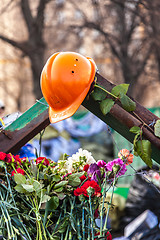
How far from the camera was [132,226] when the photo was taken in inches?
155

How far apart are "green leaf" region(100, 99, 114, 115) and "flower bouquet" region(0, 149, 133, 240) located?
183 mm

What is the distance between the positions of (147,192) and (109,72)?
7239 mm

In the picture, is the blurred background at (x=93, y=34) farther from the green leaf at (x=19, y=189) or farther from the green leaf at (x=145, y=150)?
the green leaf at (x=19, y=189)

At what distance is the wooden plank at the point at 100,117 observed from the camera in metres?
1.50

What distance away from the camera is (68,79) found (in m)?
1.46

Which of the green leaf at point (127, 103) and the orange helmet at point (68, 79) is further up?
the orange helmet at point (68, 79)

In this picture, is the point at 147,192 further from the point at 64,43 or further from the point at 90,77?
the point at 64,43

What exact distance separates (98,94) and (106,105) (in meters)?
0.06

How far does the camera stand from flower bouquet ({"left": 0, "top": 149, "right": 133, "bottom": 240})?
50.8 inches

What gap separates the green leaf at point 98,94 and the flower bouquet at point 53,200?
25 cm

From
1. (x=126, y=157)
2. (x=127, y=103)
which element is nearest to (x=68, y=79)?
(x=127, y=103)

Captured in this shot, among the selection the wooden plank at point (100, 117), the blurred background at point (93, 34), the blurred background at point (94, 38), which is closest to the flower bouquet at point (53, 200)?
the wooden plank at point (100, 117)

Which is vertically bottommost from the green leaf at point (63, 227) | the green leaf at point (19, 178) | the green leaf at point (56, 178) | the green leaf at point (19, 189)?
the green leaf at point (63, 227)

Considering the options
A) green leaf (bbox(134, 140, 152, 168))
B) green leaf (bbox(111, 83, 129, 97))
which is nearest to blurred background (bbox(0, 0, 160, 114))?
green leaf (bbox(111, 83, 129, 97))
